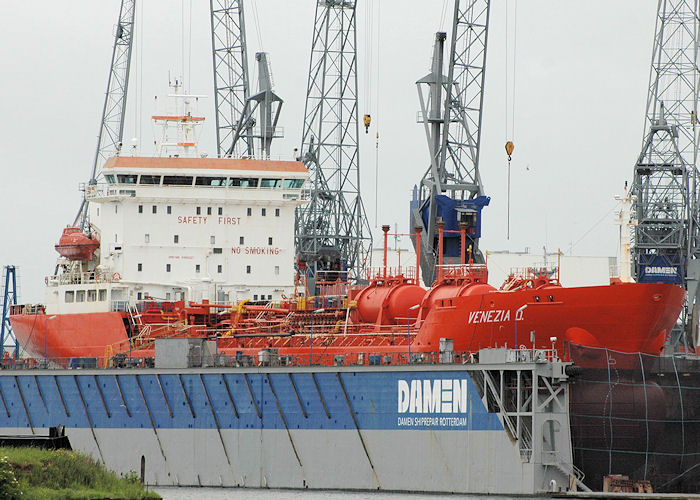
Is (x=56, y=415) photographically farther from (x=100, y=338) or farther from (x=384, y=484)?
(x=384, y=484)

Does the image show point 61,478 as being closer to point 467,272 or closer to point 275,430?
point 275,430

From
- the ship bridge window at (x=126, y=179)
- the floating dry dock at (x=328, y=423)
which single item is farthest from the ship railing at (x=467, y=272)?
the ship bridge window at (x=126, y=179)

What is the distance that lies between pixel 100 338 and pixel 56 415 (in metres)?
5.35

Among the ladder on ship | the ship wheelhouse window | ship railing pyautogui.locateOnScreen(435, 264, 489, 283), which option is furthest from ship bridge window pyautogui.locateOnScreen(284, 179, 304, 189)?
ship railing pyautogui.locateOnScreen(435, 264, 489, 283)

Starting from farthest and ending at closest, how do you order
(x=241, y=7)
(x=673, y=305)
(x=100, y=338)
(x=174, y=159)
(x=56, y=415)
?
(x=241, y=7) < (x=174, y=159) < (x=100, y=338) < (x=56, y=415) < (x=673, y=305)

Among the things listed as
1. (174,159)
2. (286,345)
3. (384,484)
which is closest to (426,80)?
(174,159)

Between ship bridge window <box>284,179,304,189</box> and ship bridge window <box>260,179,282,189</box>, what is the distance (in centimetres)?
31

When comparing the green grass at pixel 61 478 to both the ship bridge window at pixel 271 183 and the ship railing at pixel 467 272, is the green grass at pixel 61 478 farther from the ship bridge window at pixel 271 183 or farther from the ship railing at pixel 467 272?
the ship bridge window at pixel 271 183

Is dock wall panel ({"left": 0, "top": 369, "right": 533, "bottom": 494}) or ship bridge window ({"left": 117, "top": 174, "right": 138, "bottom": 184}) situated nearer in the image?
dock wall panel ({"left": 0, "top": 369, "right": 533, "bottom": 494})

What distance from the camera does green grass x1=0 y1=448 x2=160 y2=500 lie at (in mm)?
35616

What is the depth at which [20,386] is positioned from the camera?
53531mm

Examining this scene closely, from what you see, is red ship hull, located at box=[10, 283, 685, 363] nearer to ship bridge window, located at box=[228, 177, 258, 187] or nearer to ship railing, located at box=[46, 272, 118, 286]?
ship railing, located at box=[46, 272, 118, 286]

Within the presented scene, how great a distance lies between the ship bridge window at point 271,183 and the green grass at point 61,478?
2375 centimetres

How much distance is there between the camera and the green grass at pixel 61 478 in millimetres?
35616
